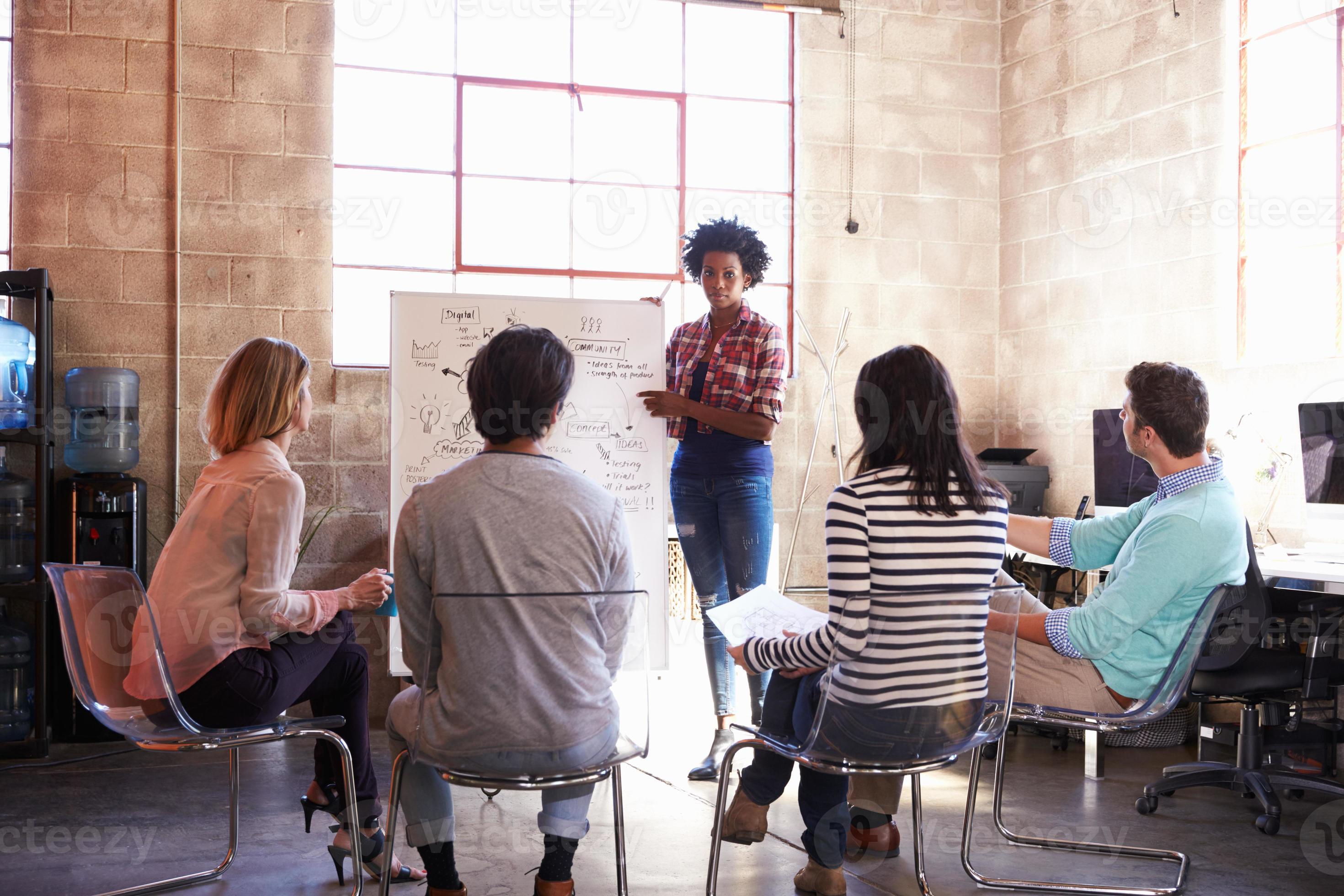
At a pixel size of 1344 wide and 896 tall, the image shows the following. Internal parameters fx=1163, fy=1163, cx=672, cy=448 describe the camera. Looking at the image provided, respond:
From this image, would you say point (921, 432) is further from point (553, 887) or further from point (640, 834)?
point (640, 834)

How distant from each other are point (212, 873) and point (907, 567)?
172cm

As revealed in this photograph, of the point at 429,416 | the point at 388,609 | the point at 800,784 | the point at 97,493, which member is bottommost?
the point at 800,784

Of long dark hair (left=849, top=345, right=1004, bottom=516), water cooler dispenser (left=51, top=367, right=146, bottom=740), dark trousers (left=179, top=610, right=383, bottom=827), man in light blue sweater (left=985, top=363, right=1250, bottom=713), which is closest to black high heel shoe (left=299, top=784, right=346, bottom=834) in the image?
dark trousers (left=179, top=610, right=383, bottom=827)

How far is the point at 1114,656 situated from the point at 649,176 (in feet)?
10.3

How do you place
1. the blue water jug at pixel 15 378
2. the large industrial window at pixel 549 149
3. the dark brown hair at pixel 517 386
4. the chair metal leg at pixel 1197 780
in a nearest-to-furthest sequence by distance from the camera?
the dark brown hair at pixel 517 386, the chair metal leg at pixel 1197 780, the blue water jug at pixel 15 378, the large industrial window at pixel 549 149

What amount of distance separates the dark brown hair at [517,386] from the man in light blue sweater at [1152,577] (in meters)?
1.19

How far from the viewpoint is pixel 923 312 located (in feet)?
17.1

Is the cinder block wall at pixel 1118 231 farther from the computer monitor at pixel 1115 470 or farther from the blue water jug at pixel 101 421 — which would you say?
the blue water jug at pixel 101 421

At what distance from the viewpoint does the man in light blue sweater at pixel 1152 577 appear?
94.2 inches

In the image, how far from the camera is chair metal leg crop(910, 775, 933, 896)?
7.88 ft

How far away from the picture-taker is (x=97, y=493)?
3.98 metres

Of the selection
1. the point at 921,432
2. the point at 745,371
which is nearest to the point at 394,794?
the point at 921,432

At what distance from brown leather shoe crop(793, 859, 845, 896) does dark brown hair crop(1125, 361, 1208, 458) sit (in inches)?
45.6

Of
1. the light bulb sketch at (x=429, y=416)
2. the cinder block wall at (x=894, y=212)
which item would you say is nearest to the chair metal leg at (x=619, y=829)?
the light bulb sketch at (x=429, y=416)
